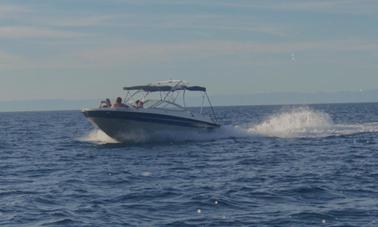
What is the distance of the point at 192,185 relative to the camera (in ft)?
67.7

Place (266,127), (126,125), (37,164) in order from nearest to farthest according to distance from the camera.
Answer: (37,164) → (126,125) → (266,127)

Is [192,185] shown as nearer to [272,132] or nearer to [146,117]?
[146,117]

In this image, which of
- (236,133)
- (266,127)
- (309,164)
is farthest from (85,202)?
(266,127)

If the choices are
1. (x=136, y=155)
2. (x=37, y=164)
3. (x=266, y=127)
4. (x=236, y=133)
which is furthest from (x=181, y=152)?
(x=266, y=127)

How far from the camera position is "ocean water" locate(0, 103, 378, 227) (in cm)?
1571

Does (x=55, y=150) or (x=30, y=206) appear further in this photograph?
(x=55, y=150)

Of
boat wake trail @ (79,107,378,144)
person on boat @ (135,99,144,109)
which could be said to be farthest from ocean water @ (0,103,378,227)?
person on boat @ (135,99,144,109)

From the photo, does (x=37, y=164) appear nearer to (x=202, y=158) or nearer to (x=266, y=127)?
(x=202, y=158)

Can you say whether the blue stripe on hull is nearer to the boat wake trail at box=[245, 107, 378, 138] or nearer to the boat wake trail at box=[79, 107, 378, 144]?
the boat wake trail at box=[79, 107, 378, 144]

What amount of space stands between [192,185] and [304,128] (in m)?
32.9

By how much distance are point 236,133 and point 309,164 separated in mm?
18199

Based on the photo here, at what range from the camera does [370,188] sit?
1936cm

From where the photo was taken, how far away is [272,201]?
1761 centimetres

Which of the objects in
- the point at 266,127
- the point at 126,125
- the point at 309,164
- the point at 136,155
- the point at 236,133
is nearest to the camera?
the point at 309,164
